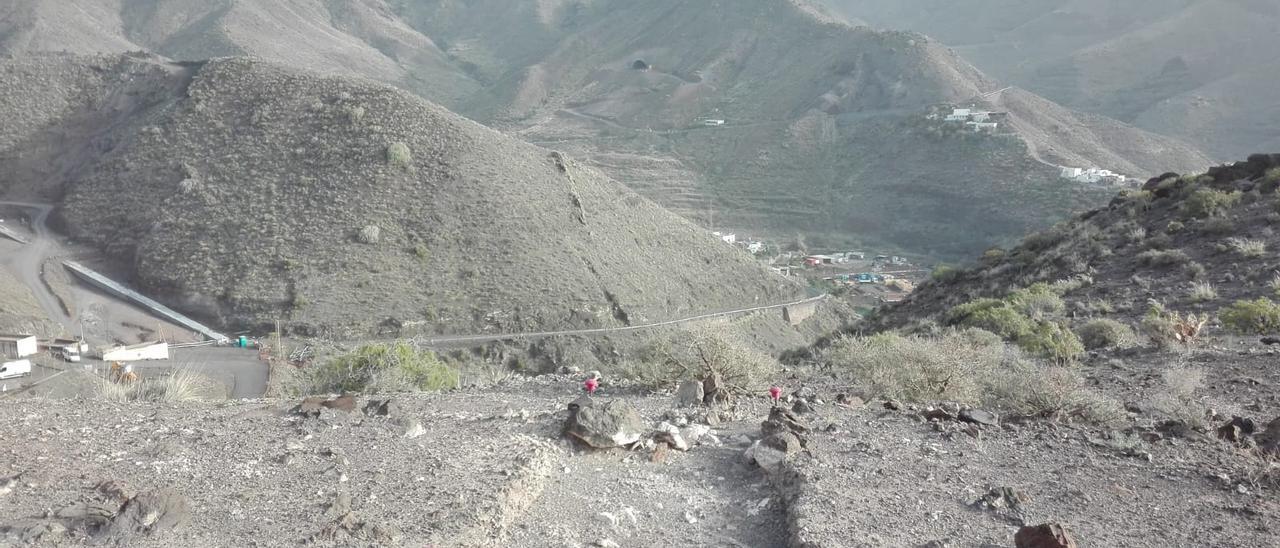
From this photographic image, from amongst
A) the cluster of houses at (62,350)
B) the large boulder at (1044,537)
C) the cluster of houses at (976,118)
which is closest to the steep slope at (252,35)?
the cluster of houses at (62,350)

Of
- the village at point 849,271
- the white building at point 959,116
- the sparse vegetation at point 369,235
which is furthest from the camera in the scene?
the white building at point 959,116

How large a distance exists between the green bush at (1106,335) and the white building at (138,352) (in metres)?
25.0

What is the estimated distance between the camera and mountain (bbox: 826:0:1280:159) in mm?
91938

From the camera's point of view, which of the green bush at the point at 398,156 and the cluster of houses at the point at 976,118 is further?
the cluster of houses at the point at 976,118

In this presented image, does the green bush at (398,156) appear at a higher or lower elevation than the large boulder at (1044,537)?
higher

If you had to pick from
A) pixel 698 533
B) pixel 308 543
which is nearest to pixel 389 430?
pixel 308 543

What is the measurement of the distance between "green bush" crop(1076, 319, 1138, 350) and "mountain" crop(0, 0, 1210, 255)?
4318 cm

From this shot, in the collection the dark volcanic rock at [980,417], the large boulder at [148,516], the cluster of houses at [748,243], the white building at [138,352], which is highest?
the large boulder at [148,516]

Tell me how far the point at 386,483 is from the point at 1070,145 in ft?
246

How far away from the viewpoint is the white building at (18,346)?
78.1 ft

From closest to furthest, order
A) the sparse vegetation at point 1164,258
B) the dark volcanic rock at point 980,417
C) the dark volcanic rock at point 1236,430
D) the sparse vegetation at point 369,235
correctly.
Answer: the dark volcanic rock at point 1236,430, the dark volcanic rock at point 980,417, the sparse vegetation at point 1164,258, the sparse vegetation at point 369,235

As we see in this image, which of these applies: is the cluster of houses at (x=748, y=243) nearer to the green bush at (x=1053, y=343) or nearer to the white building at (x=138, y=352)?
the white building at (x=138, y=352)

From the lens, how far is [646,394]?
405 inches

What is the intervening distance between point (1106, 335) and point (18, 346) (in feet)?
90.4
